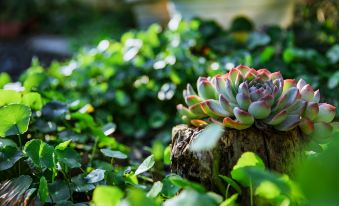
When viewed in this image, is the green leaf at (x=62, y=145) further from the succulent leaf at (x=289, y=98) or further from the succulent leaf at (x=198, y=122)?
the succulent leaf at (x=289, y=98)

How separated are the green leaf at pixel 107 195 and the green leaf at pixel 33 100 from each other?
757mm

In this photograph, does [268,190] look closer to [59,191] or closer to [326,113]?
[326,113]

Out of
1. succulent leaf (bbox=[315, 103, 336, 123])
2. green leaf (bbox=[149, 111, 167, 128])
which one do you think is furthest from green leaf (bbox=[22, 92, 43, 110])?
green leaf (bbox=[149, 111, 167, 128])

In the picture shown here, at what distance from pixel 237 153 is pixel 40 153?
0.46 m

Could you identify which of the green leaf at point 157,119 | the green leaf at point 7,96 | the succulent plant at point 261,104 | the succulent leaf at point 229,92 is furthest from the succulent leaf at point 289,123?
the green leaf at point 157,119

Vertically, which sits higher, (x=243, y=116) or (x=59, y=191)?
(x=243, y=116)

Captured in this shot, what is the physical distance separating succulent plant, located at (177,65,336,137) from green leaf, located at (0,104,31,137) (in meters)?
0.41

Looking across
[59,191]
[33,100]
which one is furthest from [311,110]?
[33,100]

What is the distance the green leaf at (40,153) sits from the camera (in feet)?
4.15

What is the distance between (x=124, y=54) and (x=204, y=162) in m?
1.82

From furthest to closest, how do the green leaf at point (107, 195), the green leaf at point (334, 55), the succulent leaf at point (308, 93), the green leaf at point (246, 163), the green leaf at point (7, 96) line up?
the green leaf at point (334, 55)
the green leaf at point (7, 96)
the succulent leaf at point (308, 93)
the green leaf at point (246, 163)
the green leaf at point (107, 195)

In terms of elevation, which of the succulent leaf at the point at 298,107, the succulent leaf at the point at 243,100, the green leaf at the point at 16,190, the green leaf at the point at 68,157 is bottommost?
the green leaf at the point at 16,190

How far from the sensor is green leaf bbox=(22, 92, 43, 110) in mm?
1622

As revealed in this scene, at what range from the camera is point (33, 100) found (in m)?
1.65
